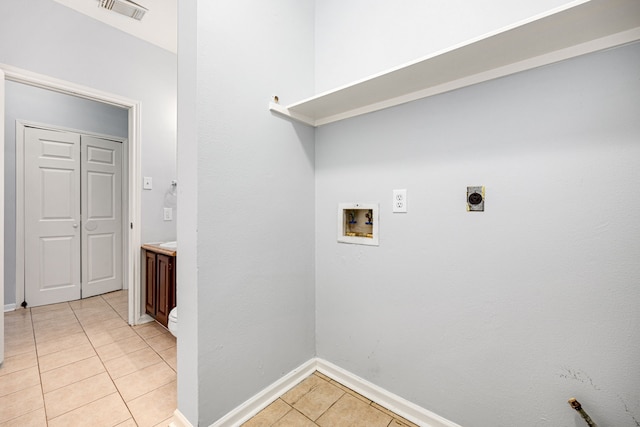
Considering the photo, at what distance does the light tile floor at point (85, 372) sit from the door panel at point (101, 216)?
70 centimetres

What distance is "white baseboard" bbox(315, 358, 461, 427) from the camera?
132 cm

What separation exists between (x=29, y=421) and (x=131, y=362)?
56cm

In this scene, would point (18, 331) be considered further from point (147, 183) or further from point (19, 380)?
point (147, 183)

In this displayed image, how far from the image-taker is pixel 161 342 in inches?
86.1

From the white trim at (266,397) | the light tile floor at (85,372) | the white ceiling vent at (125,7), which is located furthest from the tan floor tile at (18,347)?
the white ceiling vent at (125,7)

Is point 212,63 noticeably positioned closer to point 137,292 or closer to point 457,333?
point 457,333

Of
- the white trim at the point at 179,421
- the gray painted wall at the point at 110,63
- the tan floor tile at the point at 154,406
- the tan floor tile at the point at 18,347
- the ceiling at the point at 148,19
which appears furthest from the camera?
the ceiling at the point at 148,19

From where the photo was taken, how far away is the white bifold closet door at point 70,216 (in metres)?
2.90

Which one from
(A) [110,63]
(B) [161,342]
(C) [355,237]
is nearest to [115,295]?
(B) [161,342]

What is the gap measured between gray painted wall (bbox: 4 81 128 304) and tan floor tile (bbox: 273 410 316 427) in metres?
3.38

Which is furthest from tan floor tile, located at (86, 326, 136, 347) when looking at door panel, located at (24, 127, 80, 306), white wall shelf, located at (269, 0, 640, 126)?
white wall shelf, located at (269, 0, 640, 126)

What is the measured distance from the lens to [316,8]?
1.80 meters

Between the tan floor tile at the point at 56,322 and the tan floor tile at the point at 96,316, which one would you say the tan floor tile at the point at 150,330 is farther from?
the tan floor tile at the point at 56,322

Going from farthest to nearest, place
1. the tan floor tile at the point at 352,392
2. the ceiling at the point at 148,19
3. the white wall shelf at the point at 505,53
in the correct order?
the ceiling at the point at 148,19 < the tan floor tile at the point at 352,392 < the white wall shelf at the point at 505,53
